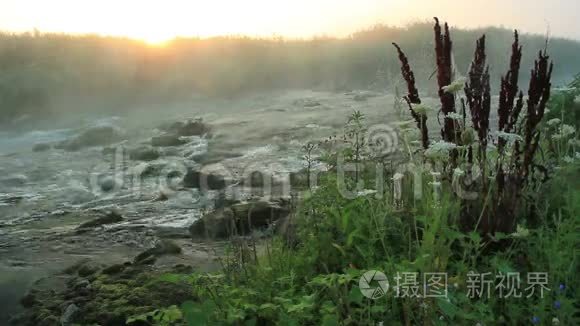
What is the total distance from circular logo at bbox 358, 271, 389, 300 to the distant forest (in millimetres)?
17046

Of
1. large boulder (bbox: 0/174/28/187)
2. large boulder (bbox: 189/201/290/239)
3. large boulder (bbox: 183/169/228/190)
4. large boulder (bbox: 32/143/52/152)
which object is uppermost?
large boulder (bbox: 189/201/290/239)

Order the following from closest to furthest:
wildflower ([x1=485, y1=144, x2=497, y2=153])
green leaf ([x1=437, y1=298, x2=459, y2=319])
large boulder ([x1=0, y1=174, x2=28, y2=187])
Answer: green leaf ([x1=437, y1=298, x2=459, y2=319]), wildflower ([x1=485, y1=144, x2=497, y2=153]), large boulder ([x1=0, y1=174, x2=28, y2=187])

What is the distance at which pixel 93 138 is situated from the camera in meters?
15.7

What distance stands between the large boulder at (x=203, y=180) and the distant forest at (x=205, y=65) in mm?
11219

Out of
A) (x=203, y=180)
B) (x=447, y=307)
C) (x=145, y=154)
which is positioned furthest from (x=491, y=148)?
(x=145, y=154)

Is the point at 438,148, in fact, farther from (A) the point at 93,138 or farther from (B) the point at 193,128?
(A) the point at 93,138

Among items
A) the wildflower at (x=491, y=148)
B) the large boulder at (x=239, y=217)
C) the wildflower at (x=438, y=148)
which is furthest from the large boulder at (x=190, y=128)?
the wildflower at (x=438, y=148)

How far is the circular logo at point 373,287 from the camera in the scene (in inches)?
124

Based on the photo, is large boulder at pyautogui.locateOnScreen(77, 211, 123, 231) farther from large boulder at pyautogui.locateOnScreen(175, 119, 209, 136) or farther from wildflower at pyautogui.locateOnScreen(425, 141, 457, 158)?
large boulder at pyautogui.locateOnScreen(175, 119, 209, 136)

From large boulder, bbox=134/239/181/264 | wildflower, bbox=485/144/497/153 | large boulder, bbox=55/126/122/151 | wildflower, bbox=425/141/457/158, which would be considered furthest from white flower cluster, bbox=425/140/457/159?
large boulder, bbox=55/126/122/151

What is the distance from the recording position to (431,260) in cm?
328

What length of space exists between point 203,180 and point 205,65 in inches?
602

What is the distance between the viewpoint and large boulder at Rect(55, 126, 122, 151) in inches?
596

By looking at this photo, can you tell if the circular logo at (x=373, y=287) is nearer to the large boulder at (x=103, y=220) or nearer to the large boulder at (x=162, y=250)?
the large boulder at (x=162, y=250)
